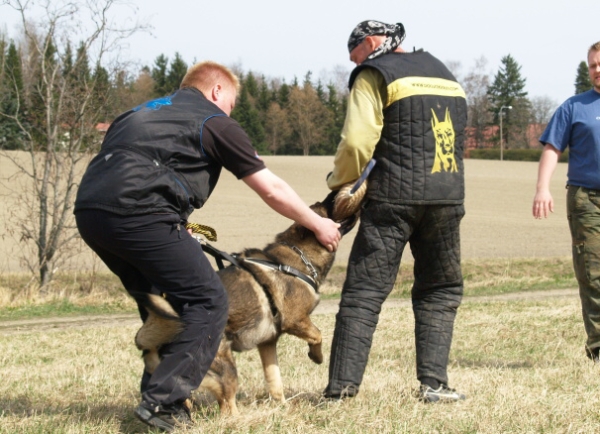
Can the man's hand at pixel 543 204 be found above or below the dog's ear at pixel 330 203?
below

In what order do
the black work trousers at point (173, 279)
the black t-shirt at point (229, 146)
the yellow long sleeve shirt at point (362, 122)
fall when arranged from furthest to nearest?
the yellow long sleeve shirt at point (362, 122), the black t-shirt at point (229, 146), the black work trousers at point (173, 279)

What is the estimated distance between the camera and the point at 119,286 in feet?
46.6

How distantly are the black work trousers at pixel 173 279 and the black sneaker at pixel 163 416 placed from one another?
4 centimetres

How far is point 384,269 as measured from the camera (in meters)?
4.58

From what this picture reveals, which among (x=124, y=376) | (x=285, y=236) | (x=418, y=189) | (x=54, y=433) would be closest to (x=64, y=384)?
(x=124, y=376)

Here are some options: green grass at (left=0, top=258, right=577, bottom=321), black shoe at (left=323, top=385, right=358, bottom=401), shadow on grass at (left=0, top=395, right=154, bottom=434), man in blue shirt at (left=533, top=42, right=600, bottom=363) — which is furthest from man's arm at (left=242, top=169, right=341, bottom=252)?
green grass at (left=0, top=258, right=577, bottom=321)

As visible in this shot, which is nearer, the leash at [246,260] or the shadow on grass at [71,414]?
the shadow on grass at [71,414]

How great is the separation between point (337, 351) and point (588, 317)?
2.56 m

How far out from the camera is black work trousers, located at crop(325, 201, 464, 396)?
4.52 metres

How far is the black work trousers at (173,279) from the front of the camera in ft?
12.2

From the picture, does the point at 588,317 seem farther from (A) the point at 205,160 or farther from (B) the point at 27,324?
(B) the point at 27,324

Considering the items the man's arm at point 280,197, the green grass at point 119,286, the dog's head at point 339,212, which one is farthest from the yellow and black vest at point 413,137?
the green grass at point 119,286

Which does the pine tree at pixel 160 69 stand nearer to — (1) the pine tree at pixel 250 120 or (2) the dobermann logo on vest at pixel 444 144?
(1) the pine tree at pixel 250 120

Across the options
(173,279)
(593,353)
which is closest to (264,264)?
(173,279)
